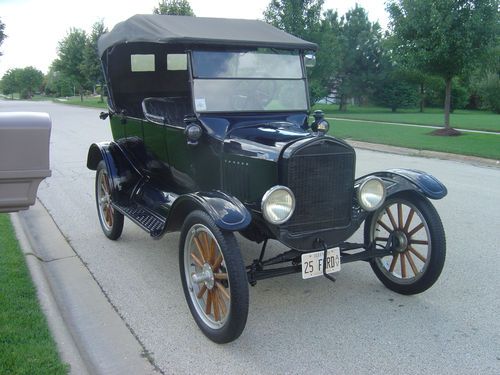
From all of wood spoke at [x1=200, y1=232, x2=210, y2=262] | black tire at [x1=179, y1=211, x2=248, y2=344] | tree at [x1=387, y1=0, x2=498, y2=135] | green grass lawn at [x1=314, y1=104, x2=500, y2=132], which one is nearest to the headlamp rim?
black tire at [x1=179, y1=211, x2=248, y2=344]

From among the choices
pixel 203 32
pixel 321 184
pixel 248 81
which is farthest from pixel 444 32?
pixel 321 184

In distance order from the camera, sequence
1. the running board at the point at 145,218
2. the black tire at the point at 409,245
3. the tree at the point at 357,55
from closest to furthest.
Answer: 1. the black tire at the point at 409,245
2. the running board at the point at 145,218
3. the tree at the point at 357,55

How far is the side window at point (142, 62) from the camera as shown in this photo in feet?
18.3

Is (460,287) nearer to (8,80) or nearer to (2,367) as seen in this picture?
(2,367)

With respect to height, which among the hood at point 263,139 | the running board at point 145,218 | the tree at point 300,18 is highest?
the tree at point 300,18

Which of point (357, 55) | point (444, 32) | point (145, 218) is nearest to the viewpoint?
point (145, 218)

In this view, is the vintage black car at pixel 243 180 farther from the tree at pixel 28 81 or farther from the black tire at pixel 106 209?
the tree at pixel 28 81

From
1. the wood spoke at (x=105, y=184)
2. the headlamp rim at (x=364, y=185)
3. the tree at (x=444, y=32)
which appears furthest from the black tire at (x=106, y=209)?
the tree at (x=444, y=32)

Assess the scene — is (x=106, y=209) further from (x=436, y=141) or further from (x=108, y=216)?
(x=436, y=141)

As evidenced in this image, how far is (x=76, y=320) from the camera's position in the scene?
3.61m

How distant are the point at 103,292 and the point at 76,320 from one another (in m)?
0.50

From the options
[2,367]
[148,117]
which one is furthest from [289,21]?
[2,367]

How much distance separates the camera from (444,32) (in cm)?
1403

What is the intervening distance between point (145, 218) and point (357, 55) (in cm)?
3554
